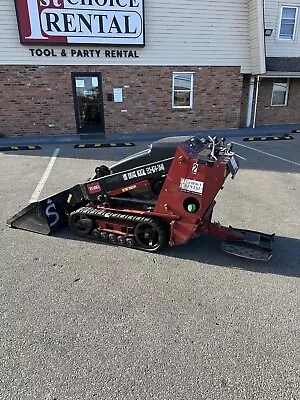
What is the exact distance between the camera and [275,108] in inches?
580

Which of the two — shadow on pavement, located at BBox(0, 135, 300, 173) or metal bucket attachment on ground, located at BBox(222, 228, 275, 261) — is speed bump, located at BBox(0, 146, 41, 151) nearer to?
shadow on pavement, located at BBox(0, 135, 300, 173)

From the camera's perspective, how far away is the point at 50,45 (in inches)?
430

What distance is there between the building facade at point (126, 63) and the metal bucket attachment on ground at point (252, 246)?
32.1 feet

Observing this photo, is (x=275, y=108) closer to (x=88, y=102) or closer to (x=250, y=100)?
(x=250, y=100)

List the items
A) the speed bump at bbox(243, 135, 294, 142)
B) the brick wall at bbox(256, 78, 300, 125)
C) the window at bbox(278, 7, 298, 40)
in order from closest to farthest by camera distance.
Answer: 1. the speed bump at bbox(243, 135, 294, 142)
2. the window at bbox(278, 7, 298, 40)
3. the brick wall at bbox(256, 78, 300, 125)

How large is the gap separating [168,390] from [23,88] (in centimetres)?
1200

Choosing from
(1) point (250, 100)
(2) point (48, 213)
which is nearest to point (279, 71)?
(1) point (250, 100)

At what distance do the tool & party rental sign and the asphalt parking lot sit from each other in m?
8.99

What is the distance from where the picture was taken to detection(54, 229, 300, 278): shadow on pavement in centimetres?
350

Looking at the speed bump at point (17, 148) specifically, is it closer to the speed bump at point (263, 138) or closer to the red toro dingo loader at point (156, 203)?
the red toro dingo loader at point (156, 203)

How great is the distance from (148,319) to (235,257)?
1.54 m

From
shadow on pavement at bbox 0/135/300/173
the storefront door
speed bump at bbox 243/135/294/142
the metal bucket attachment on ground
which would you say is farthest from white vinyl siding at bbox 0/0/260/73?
the metal bucket attachment on ground

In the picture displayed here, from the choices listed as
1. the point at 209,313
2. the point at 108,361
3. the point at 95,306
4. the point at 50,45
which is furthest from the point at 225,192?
the point at 50,45

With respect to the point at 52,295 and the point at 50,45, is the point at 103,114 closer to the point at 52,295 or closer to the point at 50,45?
the point at 50,45
